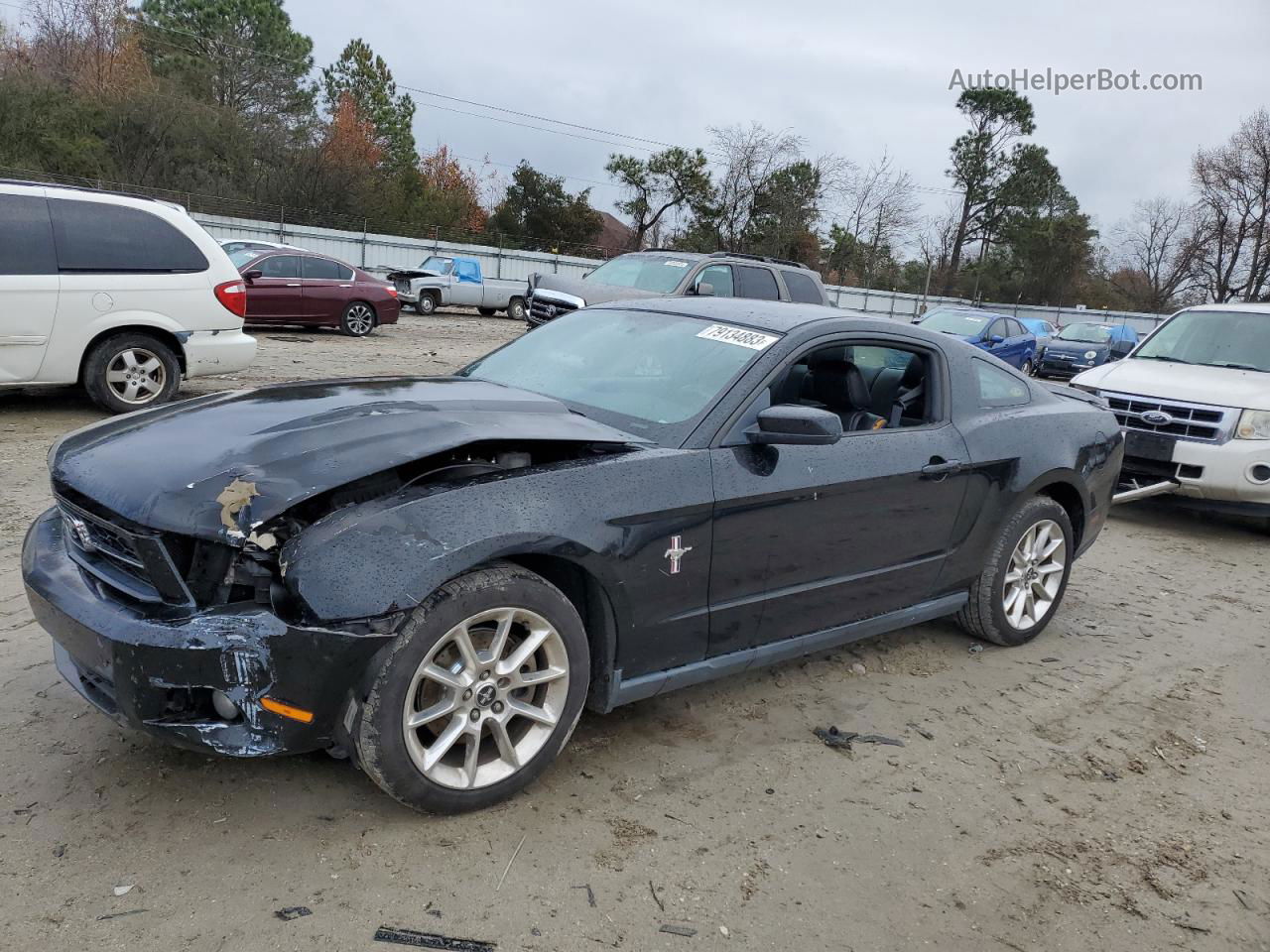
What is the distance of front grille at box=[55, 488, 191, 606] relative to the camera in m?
2.58

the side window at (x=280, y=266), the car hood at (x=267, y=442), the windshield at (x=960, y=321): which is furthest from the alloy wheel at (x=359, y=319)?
the car hood at (x=267, y=442)

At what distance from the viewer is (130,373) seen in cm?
804

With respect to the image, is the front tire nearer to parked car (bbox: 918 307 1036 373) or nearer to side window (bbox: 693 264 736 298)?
side window (bbox: 693 264 736 298)

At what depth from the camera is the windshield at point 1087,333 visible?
76.4ft

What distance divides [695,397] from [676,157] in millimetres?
42660

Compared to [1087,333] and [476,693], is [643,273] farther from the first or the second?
[1087,333]

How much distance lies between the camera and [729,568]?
333 cm

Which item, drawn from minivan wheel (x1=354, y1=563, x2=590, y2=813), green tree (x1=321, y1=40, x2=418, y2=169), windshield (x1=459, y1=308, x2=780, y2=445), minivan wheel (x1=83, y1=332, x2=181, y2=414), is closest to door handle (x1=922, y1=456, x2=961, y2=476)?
windshield (x1=459, y1=308, x2=780, y2=445)

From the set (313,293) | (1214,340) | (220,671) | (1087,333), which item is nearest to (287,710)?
(220,671)

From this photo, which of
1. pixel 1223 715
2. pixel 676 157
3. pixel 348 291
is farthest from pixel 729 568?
pixel 676 157

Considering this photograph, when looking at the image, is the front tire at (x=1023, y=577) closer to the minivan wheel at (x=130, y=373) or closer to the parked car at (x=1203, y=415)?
the parked car at (x=1203, y=415)

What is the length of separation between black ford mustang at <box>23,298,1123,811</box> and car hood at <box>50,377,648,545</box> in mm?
13

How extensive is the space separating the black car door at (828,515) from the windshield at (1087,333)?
21.4m

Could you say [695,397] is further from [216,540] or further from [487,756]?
[216,540]
